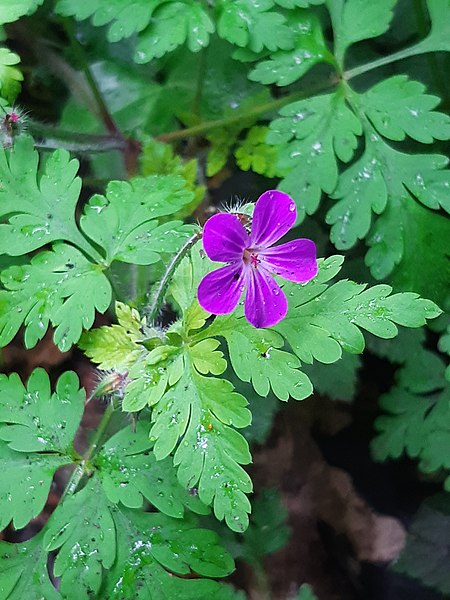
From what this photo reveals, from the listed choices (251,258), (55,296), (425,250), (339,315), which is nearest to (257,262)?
(251,258)

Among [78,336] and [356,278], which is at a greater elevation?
[78,336]

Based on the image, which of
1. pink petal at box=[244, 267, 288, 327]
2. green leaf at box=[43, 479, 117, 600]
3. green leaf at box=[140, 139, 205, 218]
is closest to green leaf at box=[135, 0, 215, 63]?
green leaf at box=[140, 139, 205, 218]

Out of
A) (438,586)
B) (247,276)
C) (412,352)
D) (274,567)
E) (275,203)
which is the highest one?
(275,203)

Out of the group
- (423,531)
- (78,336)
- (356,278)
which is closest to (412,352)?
(356,278)

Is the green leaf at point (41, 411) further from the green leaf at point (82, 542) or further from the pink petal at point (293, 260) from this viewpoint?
the pink petal at point (293, 260)

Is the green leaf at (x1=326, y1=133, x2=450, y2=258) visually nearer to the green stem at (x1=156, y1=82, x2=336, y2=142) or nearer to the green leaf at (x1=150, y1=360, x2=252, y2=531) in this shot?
the green stem at (x1=156, y1=82, x2=336, y2=142)

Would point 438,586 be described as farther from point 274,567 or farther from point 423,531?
point 274,567

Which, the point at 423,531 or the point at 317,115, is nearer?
the point at 317,115
